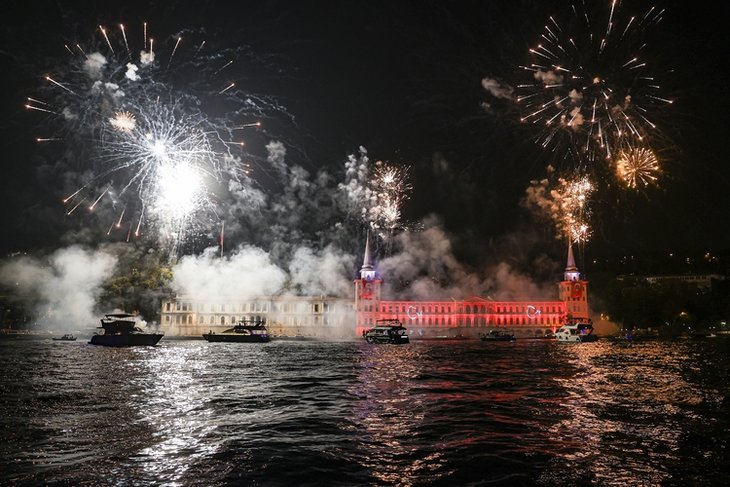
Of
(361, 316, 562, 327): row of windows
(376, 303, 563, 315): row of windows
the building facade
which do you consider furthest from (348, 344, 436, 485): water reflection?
(361, 316, 562, 327): row of windows

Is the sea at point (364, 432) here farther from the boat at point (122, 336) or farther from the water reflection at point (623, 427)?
the boat at point (122, 336)

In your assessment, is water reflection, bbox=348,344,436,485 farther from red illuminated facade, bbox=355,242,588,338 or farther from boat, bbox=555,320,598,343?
red illuminated facade, bbox=355,242,588,338

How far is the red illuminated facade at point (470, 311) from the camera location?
138 m

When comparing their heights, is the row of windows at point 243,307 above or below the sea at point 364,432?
above

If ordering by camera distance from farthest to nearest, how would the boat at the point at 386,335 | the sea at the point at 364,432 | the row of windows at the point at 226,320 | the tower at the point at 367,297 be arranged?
the tower at the point at 367,297
the row of windows at the point at 226,320
the boat at the point at 386,335
the sea at the point at 364,432

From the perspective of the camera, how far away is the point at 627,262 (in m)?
180

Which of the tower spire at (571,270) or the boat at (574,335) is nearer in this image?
the boat at (574,335)

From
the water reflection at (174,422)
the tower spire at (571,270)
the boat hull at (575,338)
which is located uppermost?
the tower spire at (571,270)

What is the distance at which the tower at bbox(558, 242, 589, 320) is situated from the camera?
470 ft

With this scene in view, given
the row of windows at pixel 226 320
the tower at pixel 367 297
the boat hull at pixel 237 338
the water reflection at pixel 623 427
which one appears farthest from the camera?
the tower at pixel 367 297

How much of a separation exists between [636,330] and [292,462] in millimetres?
129299

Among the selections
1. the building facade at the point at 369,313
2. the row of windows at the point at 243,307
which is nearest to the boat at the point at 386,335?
the building facade at the point at 369,313

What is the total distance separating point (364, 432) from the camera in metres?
16.0

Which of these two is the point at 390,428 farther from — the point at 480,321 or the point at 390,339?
the point at 480,321
